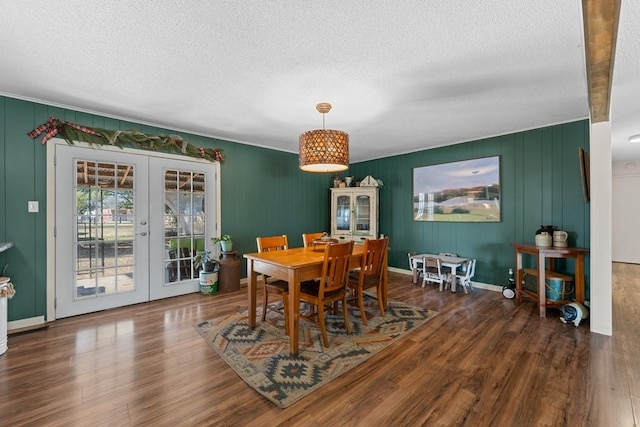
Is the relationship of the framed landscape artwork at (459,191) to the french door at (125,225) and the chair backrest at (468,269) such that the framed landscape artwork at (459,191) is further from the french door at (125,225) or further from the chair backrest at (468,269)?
the french door at (125,225)

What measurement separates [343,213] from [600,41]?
14.1 feet

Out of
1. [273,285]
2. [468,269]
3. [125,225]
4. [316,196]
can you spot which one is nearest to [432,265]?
[468,269]

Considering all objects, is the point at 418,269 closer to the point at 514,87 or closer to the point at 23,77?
the point at 514,87

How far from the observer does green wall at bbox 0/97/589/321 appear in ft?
9.14

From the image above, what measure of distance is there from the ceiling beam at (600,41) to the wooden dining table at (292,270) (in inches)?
84.3

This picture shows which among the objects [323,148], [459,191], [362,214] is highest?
[323,148]

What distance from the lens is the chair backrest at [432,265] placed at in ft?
13.7

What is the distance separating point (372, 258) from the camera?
9.45 ft

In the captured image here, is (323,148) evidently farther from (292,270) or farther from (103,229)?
(103,229)

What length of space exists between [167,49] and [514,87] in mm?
2930

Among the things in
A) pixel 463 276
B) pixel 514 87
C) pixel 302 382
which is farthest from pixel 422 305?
pixel 514 87

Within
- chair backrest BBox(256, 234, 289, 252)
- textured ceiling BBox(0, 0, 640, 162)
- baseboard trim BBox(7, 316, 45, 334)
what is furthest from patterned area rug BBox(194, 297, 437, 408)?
textured ceiling BBox(0, 0, 640, 162)

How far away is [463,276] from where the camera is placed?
4.09 metres

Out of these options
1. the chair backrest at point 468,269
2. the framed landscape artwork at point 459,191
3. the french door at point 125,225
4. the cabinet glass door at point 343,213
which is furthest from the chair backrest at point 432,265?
the french door at point 125,225
